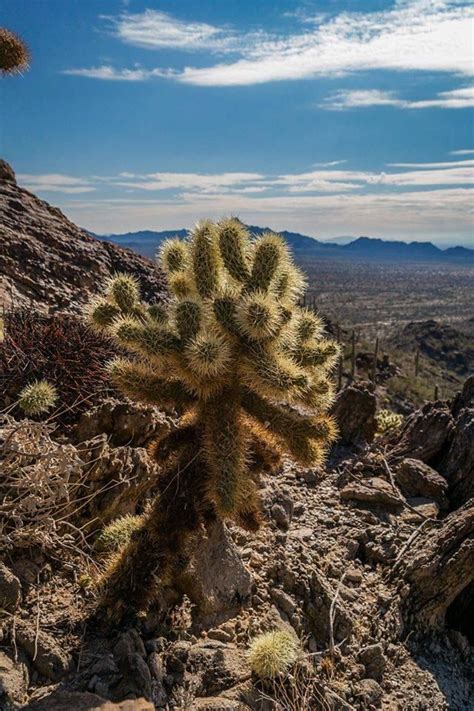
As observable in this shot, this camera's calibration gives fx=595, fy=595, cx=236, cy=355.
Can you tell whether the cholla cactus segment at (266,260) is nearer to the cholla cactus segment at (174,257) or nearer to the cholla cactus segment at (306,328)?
the cholla cactus segment at (306,328)

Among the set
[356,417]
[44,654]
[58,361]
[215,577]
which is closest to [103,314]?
[58,361]

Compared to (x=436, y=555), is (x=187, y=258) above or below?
above

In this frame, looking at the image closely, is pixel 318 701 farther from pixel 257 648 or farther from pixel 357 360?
pixel 357 360

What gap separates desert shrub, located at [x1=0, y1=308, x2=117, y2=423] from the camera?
4.80 meters

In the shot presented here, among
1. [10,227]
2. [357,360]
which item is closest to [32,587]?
[10,227]

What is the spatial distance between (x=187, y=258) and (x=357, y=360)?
1031 inches

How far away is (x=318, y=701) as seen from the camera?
3.64 m

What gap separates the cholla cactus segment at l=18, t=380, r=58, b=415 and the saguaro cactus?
74 cm

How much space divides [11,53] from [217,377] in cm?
557

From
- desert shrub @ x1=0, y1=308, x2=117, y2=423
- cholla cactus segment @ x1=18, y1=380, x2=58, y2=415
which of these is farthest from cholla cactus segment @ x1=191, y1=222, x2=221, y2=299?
cholla cactus segment @ x1=18, y1=380, x2=58, y2=415

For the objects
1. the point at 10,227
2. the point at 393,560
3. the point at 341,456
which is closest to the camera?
the point at 393,560

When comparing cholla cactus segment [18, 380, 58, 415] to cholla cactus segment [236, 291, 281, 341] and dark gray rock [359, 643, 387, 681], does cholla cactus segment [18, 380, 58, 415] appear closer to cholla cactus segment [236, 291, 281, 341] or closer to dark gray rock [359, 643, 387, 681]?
cholla cactus segment [236, 291, 281, 341]

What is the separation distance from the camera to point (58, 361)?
4.94m

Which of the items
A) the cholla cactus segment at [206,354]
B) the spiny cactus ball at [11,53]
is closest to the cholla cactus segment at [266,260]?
the cholla cactus segment at [206,354]
